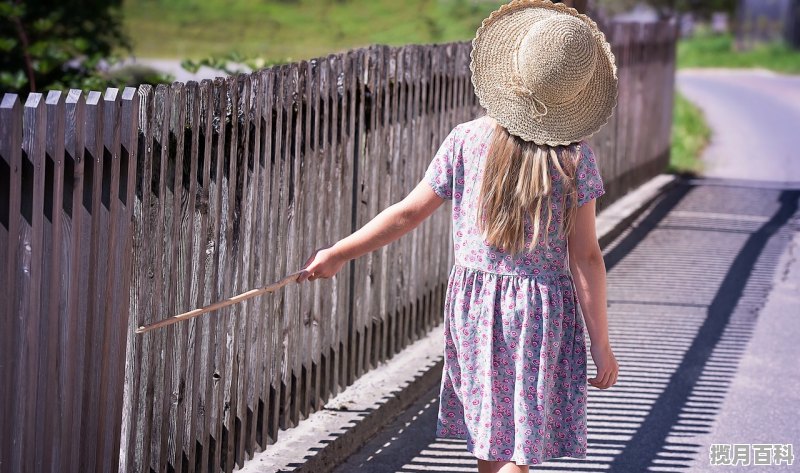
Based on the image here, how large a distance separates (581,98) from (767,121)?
19928mm

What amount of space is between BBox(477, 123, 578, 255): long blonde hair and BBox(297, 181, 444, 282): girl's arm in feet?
0.62

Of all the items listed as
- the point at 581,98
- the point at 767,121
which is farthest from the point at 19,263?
the point at 767,121

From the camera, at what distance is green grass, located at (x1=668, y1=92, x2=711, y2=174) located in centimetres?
1549

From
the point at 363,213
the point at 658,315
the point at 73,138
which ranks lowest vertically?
the point at 658,315

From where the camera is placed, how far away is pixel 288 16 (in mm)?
57969

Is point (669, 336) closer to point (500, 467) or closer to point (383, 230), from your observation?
point (500, 467)

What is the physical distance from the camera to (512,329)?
3479 mm

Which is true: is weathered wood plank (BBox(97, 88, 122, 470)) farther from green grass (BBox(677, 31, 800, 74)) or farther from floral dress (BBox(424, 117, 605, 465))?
green grass (BBox(677, 31, 800, 74))

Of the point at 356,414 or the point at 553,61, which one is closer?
the point at 553,61

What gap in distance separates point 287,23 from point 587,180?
54.3 m

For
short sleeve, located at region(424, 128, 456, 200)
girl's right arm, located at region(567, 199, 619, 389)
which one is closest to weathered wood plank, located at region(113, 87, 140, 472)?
short sleeve, located at region(424, 128, 456, 200)

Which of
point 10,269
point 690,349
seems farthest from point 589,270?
point 690,349

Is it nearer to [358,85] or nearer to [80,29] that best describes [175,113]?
[358,85]

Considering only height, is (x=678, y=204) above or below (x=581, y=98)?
A: below
